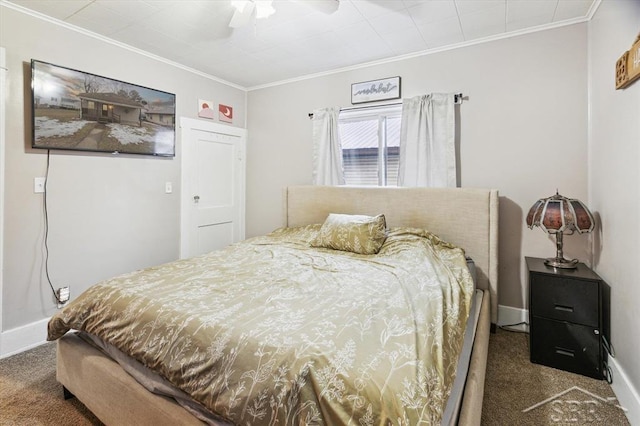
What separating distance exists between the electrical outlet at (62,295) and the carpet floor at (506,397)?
1.59 feet

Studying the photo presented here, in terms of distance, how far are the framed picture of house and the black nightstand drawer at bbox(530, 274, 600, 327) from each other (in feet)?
11.6

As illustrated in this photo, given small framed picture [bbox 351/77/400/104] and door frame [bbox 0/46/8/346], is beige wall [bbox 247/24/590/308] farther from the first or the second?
door frame [bbox 0/46/8/346]

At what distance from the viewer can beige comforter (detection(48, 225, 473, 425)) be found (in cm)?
95

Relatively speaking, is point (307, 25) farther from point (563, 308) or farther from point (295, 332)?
Answer: point (563, 308)

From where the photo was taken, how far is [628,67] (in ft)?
5.54

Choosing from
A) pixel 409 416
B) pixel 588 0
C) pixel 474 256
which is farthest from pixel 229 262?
pixel 588 0

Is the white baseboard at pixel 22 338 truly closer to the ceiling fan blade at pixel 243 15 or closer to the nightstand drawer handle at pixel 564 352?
the ceiling fan blade at pixel 243 15

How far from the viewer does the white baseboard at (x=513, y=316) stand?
2762 millimetres

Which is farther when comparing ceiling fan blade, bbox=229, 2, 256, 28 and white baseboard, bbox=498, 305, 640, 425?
ceiling fan blade, bbox=229, 2, 256, 28

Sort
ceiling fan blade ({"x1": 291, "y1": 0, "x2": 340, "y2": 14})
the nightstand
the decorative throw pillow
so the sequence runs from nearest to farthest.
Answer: ceiling fan blade ({"x1": 291, "y1": 0, "x2": 340, "y2": 14})
the nightstand
the decorative throw pillow

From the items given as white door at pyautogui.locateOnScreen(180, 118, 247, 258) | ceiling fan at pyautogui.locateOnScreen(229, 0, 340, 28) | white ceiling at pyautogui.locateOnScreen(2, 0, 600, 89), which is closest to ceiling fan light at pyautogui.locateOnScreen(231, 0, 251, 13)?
ceiling fan at pyautogui.locateOnScreen(229, 0, 340, 28)

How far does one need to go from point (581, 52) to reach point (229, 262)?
3.13 metres

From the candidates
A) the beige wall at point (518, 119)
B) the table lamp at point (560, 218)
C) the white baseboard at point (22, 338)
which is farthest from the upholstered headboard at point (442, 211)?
the white baseboard at point (22, 338)

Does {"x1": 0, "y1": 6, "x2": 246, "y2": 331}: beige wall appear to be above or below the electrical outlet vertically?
above
